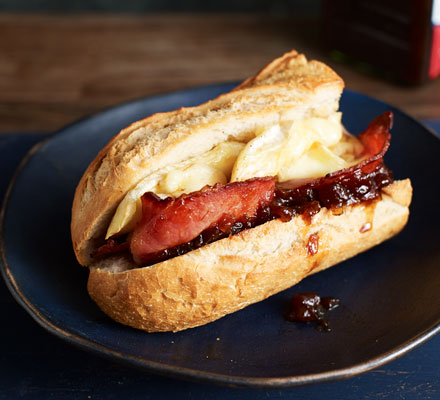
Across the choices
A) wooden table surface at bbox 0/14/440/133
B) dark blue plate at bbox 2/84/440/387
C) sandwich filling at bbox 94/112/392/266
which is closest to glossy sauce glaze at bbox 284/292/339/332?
dark blue plate at bbox 2/84/440/387

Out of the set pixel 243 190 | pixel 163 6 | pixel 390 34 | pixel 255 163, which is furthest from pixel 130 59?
pixel 243 190

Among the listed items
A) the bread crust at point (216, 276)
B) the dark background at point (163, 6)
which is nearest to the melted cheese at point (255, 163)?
the bread crust at point (216, 276)

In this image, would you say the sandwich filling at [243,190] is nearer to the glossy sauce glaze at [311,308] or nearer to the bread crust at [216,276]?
the bread crust at [216,276]

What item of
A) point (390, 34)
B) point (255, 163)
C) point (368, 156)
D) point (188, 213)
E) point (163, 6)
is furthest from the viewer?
point (163, 6)

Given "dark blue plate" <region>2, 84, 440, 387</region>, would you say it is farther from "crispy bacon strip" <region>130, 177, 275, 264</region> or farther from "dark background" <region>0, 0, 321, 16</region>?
"dark background" <region>0, 0, 321, 16</region>

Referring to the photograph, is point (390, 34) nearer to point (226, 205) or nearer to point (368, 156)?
point (368, 156)

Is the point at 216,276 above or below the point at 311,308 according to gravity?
above
